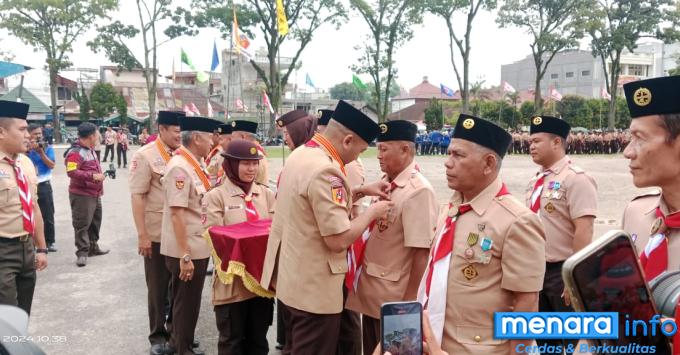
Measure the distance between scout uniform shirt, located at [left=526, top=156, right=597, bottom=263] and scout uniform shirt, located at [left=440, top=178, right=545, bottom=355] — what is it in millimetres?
1532

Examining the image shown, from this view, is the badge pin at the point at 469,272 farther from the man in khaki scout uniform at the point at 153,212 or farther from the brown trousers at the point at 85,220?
the brown trousers at the point at 85,220

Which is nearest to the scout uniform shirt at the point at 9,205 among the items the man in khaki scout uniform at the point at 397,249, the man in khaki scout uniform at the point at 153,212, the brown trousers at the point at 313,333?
the man in khaki scout uniform at the point at 153,212

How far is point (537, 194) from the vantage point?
3.85 m

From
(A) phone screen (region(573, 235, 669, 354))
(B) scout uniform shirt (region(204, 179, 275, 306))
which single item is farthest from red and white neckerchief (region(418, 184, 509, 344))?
(B) scout uniform shirt (region(204, 179, 275, 306))

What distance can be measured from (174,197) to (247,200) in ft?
1.88

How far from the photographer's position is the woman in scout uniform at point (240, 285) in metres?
3.69

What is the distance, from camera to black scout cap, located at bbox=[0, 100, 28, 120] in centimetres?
368

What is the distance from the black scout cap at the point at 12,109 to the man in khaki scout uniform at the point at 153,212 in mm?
996

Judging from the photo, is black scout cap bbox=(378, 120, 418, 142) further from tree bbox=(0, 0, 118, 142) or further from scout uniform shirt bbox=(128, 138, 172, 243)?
tree bbox=(0, 0, 118, 142)

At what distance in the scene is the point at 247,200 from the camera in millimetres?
3957

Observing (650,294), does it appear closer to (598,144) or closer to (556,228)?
(556,228)

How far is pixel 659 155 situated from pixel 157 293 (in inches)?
157

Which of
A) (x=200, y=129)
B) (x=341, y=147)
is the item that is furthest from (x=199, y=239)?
(x=341, y=147)

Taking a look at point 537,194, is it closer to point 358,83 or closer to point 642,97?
point 642,97
